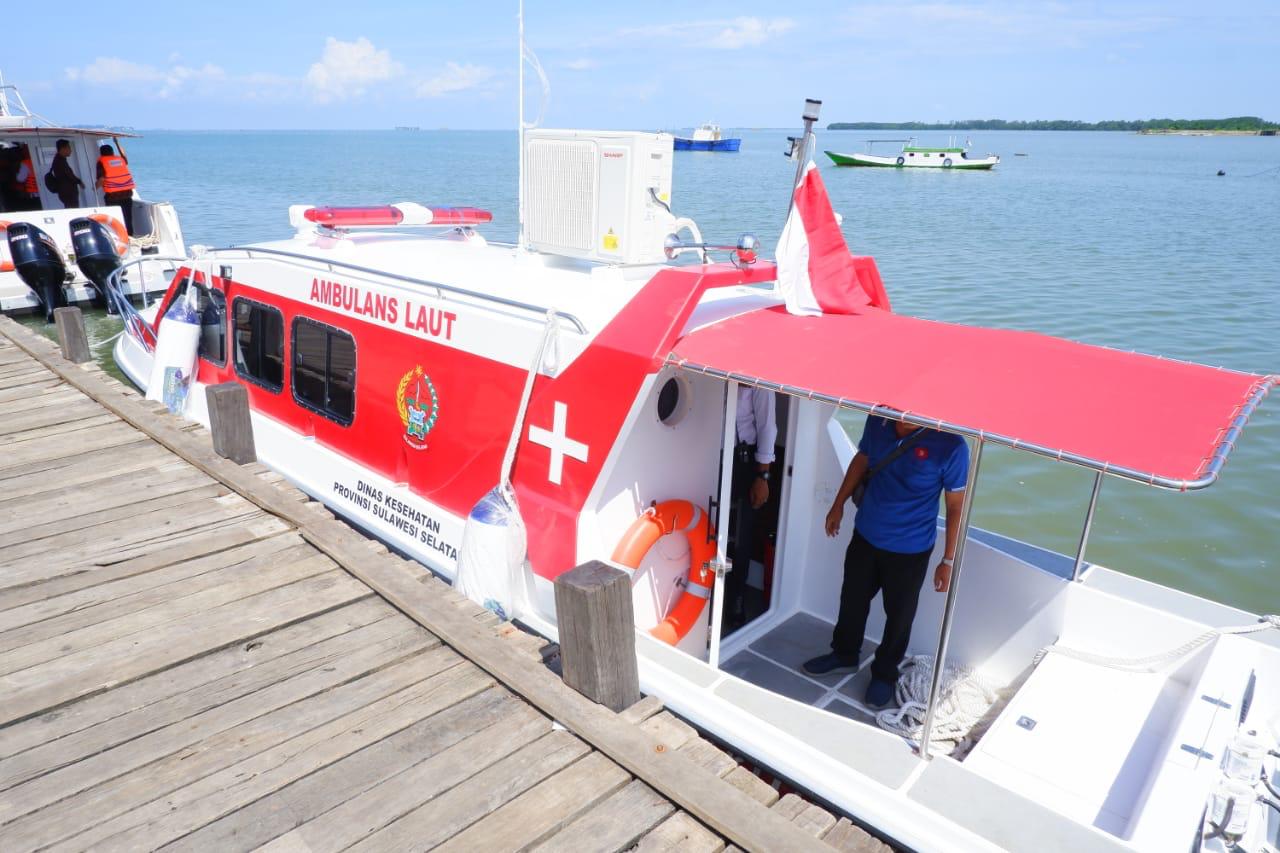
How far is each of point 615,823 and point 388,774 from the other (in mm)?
736

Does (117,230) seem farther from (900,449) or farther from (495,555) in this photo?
(900,449)

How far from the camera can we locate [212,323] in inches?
267

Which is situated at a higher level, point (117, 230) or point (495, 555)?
point (117, 230)

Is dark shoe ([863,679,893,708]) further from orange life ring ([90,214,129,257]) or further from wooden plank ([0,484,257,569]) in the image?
orange life ring ([90,214,129,257])

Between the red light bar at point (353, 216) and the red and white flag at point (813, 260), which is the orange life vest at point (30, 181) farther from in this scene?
the red and white flag at point (813, 260)

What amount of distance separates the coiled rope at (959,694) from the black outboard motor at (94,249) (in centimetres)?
A: 1455

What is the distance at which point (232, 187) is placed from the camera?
47375mm

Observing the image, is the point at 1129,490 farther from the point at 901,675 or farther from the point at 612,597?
the point at 612,597

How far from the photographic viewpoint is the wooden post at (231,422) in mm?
4758

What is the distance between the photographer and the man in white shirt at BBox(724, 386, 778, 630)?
4309mm

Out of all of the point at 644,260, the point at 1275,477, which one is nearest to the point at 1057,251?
the point at 1275,477

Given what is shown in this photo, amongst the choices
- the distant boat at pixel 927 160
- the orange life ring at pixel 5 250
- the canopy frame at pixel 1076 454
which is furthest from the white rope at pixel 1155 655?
the distant boat at pixel 927 160

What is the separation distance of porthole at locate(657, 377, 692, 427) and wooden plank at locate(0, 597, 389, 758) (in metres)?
1.54

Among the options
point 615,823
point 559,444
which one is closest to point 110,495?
point 559,444
